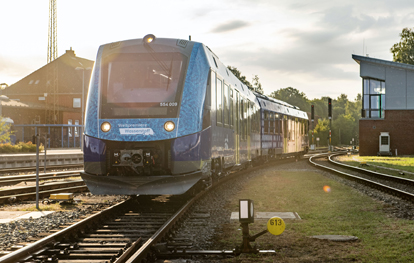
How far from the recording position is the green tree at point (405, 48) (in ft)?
220

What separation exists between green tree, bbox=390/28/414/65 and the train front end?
213ft

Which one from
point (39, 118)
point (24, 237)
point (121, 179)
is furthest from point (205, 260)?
point (39, 118)

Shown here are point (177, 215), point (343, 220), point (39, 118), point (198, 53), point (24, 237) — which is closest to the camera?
point (24, 237)

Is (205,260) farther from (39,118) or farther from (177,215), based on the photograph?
(39,118)

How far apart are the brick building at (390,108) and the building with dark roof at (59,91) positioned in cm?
3455

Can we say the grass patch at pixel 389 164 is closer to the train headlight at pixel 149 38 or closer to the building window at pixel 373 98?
the building window at pixel 373 98

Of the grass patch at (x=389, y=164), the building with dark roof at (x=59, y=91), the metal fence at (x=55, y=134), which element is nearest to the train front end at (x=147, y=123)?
the grass patch at (x=389, y=164)

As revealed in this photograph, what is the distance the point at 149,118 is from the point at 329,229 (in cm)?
375

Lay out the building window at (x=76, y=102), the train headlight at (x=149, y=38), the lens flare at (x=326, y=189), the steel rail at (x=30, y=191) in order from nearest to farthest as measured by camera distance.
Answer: the train headlight at (x=149, y=38) → the steel rail at (x=30, y=191) → the lens flare at (x=326, y=189) → the building window at (x=76, y=102)

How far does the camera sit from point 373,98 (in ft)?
147

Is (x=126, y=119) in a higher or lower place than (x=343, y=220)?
higher

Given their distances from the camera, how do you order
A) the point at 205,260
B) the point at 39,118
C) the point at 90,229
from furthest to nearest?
the point at 39,118, the point at 90,229, the point at 205,260

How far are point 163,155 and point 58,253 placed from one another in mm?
3452

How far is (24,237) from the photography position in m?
6.71
